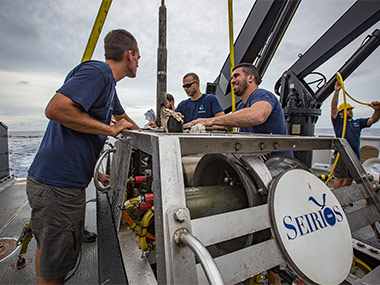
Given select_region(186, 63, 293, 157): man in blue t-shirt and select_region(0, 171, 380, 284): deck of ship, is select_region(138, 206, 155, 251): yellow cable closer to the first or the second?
select_region(0, 171, 380, 284): deck of ship

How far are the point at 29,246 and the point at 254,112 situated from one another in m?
2.53

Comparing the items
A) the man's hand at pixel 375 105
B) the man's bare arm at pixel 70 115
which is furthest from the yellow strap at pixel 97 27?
the man's hand at pixel 375 105

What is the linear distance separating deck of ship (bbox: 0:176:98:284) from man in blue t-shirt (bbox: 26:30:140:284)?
56 cm

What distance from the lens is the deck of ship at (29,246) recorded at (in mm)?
1605

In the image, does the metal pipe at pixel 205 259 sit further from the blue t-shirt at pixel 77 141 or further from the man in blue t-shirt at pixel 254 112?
the man in blue t-shirt at pixel 254 112

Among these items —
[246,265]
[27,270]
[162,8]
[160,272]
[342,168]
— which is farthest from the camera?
[342,168]

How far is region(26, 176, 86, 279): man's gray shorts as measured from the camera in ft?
3.63

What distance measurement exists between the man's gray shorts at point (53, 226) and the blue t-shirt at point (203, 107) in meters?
1.91

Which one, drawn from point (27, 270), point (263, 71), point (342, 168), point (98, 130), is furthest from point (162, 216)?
point (263, 71)

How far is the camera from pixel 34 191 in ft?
3.71

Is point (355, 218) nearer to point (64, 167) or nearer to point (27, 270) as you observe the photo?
point (64, 167)

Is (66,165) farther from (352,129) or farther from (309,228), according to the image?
(352,129)

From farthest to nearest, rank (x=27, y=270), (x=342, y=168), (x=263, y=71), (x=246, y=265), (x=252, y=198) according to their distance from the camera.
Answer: (x=263, y=71) < (x=342, y=168) < (x=27, y=270) < (x=252, y=198) < (x=246, y=265)

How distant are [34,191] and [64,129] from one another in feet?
1.25
